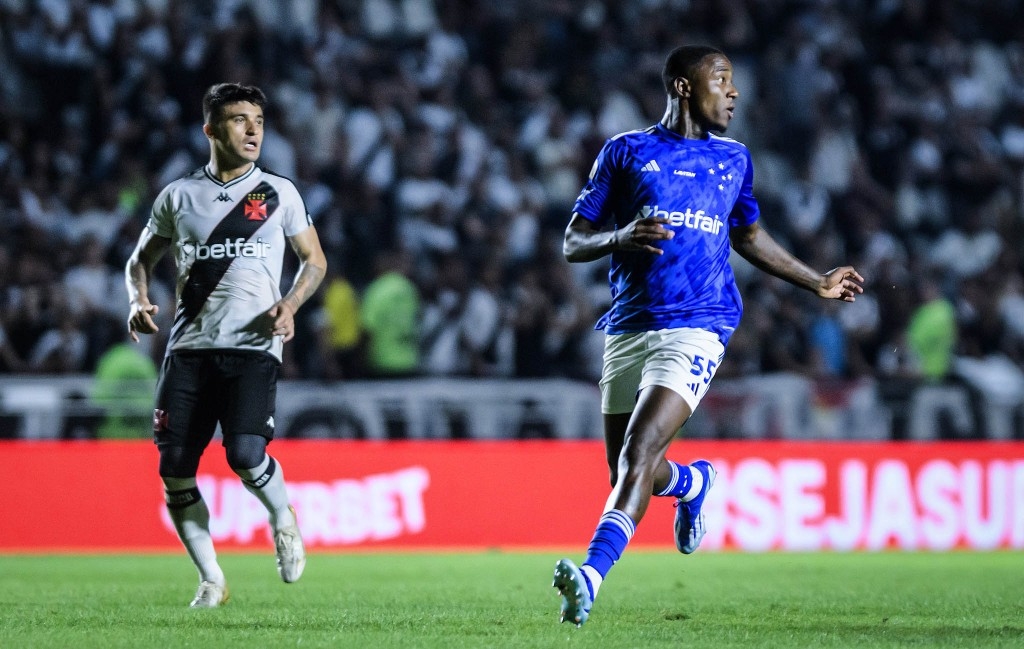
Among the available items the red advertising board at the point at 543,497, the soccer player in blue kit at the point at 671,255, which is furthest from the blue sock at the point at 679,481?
the red advertising board at the point at 543,497

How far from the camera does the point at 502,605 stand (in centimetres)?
682

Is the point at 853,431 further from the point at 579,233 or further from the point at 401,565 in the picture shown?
the point at 579,233

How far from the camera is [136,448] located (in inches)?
465

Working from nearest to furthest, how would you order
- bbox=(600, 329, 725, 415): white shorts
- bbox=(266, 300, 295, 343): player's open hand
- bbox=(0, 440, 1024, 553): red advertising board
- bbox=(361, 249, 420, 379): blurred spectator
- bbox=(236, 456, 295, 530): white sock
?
bbox=(600, 329, 725, 415): white shorts
bbox=(266, 300, 295, 343): player's open hand
bbox=(236, 456, 295, 530): white sock
bbox=(0, 440, 1024, 553): red advertising board
bbox=(361, 249, 420, 379): blurred spectator

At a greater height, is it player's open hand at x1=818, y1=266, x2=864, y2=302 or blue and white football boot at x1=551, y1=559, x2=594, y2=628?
player's open hand at x1=818, y1=266, x2=864, y2=302

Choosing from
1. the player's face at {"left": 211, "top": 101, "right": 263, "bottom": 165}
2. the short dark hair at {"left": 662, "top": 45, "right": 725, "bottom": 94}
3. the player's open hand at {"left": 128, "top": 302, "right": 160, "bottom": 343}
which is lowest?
the player's open hand at {"left": 128, "top": 302, "right": 160, "bottom": 343}

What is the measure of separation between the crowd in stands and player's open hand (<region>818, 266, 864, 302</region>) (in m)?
7.19

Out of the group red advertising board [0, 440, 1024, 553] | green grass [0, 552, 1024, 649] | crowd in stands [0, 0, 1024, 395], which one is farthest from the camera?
crowd in stands [0, 0, 1024, 395]

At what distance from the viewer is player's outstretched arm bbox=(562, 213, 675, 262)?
5.46m

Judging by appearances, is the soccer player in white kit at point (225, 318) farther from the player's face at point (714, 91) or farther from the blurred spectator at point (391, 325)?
the blurred spectator at point (391, 325)

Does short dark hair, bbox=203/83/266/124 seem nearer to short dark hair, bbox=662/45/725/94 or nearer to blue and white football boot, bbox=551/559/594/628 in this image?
short dark hair, bbox=662/45/725/94

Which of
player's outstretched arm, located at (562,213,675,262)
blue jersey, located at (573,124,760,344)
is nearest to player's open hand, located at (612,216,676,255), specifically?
player's outstretched arm, located at (562,213,675,262)

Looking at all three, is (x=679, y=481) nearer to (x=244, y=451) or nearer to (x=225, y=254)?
(x=244, y=451)

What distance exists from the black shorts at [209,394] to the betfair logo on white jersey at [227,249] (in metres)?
0.45
